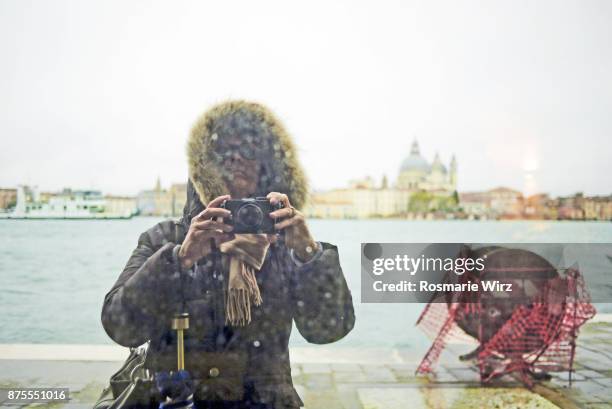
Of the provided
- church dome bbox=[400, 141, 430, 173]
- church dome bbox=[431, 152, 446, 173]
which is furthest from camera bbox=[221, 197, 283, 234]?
church dome bbox=[431, 152, 446, 173]

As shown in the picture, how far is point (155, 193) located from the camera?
2510mm

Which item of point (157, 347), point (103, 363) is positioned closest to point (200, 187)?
point (157, 347)

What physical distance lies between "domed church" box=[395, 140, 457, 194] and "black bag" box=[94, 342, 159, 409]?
4.85 ft

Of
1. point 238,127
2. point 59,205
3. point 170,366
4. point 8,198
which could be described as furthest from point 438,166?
point 8,198

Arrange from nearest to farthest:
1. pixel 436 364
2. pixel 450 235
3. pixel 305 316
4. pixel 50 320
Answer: pixel 305 316 → pixel 450 235 → pixel 436 364 → pixel 50 320

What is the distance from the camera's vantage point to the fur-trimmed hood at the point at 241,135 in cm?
181

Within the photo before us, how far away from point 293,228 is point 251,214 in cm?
Result: 14

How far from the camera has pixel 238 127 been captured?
1849mm

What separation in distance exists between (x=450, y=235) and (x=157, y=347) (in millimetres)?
1577

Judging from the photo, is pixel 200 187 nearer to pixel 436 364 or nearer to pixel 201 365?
pixel 201 365

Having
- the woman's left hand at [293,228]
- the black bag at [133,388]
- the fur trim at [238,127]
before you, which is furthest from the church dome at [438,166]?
the black bag at [133,388]
